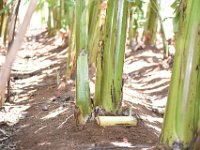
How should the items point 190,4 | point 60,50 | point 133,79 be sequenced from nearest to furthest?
point 190,4 → point 133,79 → point 60,50

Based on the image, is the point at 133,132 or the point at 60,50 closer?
the point at 133,132

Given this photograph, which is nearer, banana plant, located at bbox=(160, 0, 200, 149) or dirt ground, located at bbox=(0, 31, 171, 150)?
banana plant, located at bbox=(160, 0, 200, 149)

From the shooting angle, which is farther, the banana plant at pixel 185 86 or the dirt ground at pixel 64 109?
the dirt ground at pixel 64 109

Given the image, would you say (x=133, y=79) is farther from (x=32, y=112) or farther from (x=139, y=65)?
(x=32, y=112)

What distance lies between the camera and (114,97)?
287 centimetres

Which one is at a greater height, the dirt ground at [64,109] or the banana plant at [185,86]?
the banana plant at [185,86]

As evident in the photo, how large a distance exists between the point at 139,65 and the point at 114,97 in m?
3.72

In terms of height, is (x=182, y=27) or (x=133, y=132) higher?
(x=182, y=27)

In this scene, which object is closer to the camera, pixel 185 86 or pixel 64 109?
pixel 185 86

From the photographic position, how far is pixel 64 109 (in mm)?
3463

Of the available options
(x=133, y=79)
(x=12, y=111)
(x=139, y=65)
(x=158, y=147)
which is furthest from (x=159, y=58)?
(x=158, y=147)

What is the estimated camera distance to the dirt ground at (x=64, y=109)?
2.63 meters

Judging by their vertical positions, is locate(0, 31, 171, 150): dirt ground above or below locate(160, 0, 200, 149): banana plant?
below

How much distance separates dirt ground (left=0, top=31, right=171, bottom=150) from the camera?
2.63 m
